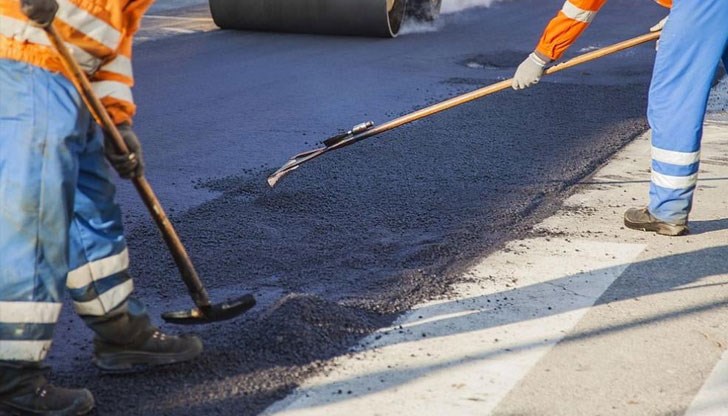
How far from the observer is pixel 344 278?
14.2ft

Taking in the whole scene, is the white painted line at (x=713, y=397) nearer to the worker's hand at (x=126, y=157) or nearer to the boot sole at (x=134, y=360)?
the boot sole at (x=134, y=360)

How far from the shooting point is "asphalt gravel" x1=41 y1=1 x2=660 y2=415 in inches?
141

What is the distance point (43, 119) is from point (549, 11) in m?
10.2

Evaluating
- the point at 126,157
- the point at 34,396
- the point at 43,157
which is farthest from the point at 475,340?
the point at 43,157

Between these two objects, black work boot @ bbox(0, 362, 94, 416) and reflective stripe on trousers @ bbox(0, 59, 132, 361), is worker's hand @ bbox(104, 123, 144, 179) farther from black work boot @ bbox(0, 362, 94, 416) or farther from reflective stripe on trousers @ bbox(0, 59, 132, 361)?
black work boot @ bbox(0, 362, 94, 416)

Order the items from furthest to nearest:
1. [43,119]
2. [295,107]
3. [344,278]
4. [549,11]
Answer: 1. [549,11]
2. [295,107]
3. [344,278]
4. [43,119]

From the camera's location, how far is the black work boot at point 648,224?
4.86 meters

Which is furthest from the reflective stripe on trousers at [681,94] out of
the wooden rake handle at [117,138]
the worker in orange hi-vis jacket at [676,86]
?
the wooden rake handle at [117,138]

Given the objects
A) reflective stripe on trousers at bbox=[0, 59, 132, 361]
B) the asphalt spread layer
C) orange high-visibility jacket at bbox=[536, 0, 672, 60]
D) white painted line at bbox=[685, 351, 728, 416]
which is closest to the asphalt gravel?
the asphalt spread layer

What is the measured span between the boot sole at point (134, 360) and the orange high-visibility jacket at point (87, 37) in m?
0.76

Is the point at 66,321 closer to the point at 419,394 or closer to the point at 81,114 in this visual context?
the point at 81,114

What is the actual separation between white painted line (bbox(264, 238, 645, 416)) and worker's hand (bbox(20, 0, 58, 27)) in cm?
121

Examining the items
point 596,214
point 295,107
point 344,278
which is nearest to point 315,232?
point 344,278

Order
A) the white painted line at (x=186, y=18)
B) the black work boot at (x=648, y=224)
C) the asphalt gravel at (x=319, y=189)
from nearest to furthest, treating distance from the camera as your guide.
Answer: the asphalt gravel at (x=319, y=189), the black work boot at (x=648, y=224), the white painted line at (x=186, y=18)
